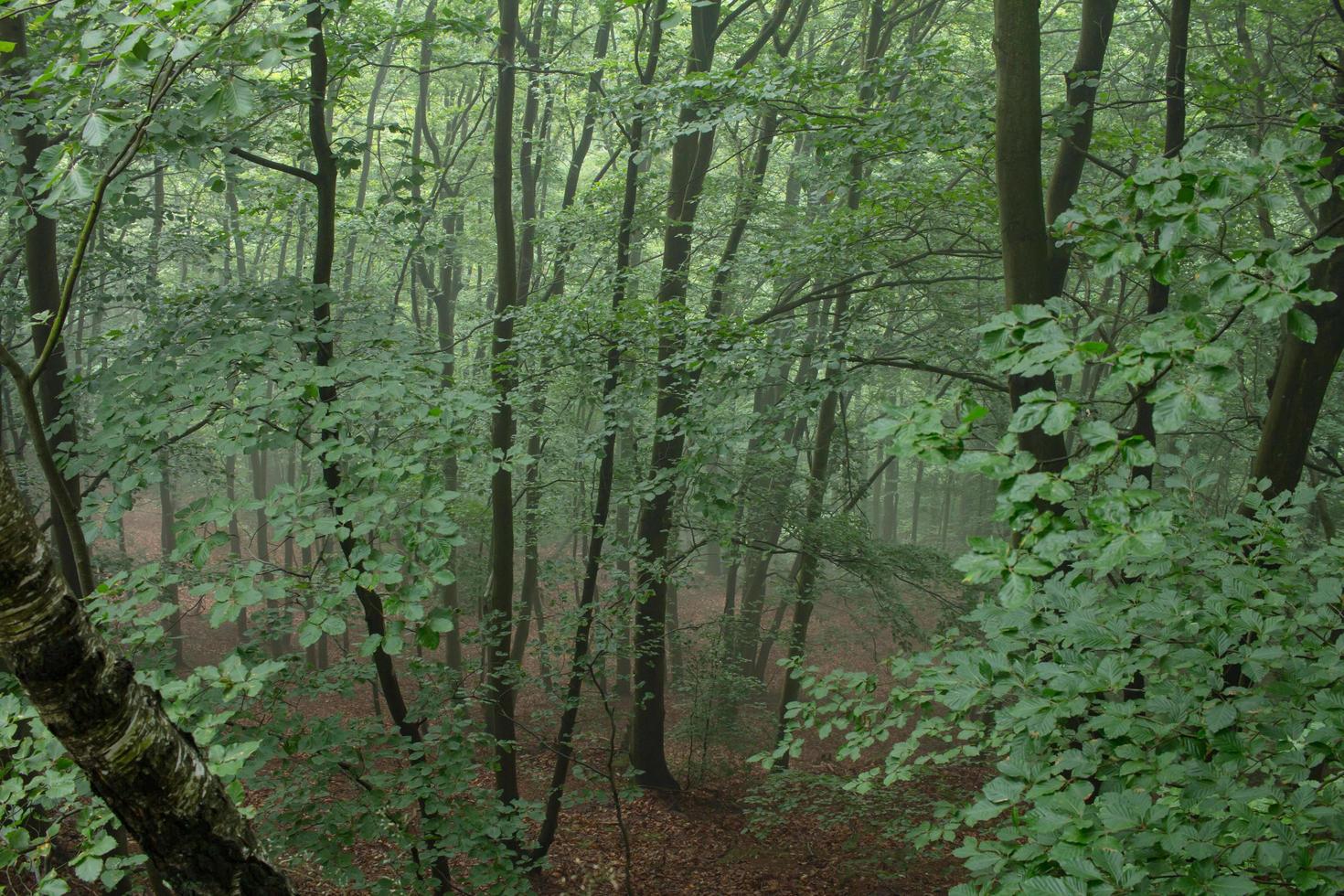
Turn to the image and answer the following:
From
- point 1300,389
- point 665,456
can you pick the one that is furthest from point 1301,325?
point 665,456

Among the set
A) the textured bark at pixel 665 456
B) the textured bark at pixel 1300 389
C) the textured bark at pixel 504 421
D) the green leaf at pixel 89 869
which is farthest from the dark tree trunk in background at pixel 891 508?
the green leaf at pixel 89 869

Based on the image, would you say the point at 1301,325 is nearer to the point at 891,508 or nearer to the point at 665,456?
the point at 665,456

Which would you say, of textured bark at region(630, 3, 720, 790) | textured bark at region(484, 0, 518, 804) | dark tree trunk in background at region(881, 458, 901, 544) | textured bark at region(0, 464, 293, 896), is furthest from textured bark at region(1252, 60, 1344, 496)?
dark tree trunk in background at region(881, 458, 901, 544)

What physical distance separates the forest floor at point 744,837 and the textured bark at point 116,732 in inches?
189

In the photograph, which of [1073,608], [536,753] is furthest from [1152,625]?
[536,753]

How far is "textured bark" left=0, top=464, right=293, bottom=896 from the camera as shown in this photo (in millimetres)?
1777

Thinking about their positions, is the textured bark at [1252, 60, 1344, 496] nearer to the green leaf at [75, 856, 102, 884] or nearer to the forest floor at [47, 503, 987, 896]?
the forest floor at [47, 503, 987, 896]

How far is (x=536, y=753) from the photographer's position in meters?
11.8

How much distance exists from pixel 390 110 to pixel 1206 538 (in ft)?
69.6

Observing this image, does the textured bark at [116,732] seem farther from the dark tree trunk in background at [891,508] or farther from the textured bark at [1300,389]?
the dark tree trunk in background at [891,508]

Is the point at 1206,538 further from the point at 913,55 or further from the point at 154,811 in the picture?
the point at 913,55

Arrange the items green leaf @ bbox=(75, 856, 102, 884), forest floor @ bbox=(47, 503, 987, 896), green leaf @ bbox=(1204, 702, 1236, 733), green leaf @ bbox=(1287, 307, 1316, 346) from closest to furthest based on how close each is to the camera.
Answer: green leaf @ bbox=(1287, 307, 1316, 346) < green leaf @ bbox=(75, 856, 102, 884) < green leaf @ bbox=(1204, 702, 1236, 733) < forest floor @ bbox=(47, 503, 987, 896)

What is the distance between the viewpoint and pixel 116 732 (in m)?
1.91

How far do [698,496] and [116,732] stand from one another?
14.3ft
